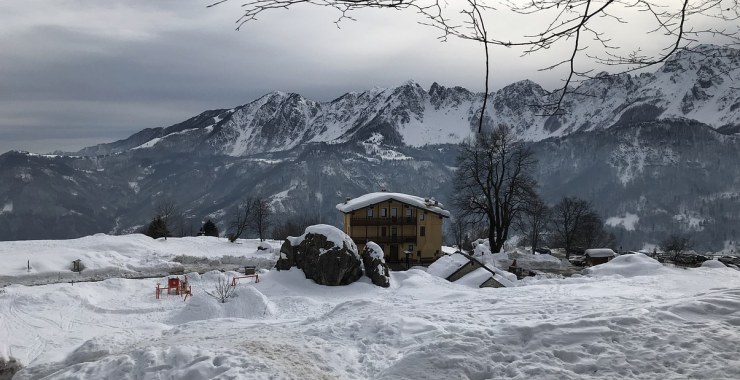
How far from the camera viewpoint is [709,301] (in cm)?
950

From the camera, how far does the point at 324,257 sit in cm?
2712

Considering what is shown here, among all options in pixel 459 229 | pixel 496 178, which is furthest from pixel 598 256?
pixel 459 229

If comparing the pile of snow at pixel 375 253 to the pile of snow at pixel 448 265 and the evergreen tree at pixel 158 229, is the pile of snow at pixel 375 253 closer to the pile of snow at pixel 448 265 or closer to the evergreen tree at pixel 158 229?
the pile of snow at pixel 448 265

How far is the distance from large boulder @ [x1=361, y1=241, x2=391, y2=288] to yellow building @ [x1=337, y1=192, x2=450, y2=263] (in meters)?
12.0

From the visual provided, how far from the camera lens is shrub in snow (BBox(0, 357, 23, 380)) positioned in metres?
10.5

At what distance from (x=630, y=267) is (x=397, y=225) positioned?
17.6 meters

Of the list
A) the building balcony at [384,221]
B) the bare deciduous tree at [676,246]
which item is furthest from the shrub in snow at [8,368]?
the bare deciduous tree at [676,246]

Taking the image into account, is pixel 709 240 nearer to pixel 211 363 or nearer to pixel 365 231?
pixel 365 231

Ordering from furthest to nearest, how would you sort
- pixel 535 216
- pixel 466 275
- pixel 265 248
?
1. pixel 535 216
2. pixel 265 248
3. pixel 466 275

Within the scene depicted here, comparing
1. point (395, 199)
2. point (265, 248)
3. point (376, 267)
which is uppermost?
point (395, 199)

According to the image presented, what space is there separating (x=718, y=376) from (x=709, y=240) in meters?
204

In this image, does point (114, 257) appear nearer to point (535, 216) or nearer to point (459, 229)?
point (535, 216)

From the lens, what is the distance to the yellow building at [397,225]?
40.7 metres

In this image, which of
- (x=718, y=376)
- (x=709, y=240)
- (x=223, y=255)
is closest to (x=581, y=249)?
(x=223, y=255)
